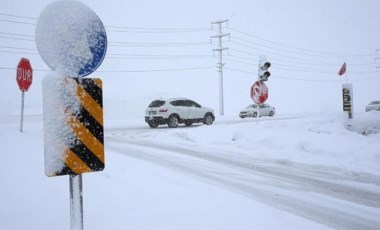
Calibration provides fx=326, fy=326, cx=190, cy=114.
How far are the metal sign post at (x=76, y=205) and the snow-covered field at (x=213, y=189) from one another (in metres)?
1.30

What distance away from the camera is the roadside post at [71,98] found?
281 centimetres

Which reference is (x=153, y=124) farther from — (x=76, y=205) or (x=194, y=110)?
(x=76, y=205)

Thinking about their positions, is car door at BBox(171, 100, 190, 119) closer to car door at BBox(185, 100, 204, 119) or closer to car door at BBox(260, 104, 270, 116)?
car door at BBox(185, 100, 204, 119)

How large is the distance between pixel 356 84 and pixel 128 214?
98.8m

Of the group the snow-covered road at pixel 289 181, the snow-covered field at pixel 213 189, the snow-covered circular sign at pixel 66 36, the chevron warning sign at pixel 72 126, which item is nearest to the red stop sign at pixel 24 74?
the snow-covered field at pixel 213 189

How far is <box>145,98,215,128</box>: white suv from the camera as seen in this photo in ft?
62.3

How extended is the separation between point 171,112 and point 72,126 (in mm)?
16334

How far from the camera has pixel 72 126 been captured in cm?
284

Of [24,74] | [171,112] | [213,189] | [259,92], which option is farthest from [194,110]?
[213,189]

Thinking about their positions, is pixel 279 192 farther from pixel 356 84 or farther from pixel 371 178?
pixel 356 84

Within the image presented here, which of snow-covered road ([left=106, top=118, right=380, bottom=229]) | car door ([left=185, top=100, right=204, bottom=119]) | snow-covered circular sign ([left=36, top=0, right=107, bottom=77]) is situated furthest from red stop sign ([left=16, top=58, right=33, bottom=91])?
car door ([left=185, top=100, right=204, bottom=119])

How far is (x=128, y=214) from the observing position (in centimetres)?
456

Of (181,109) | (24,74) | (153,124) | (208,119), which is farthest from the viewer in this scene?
(208,119)

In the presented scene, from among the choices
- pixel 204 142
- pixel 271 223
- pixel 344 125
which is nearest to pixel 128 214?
pixel 271 223
